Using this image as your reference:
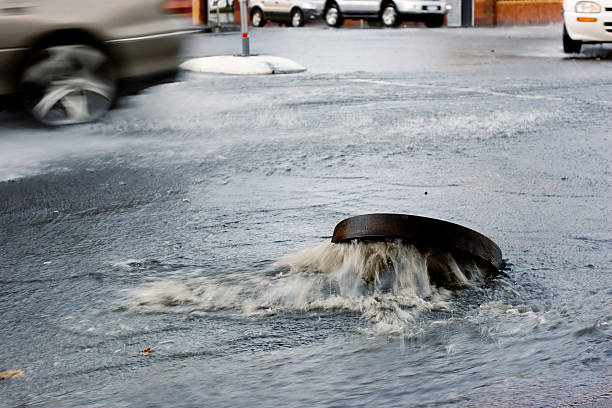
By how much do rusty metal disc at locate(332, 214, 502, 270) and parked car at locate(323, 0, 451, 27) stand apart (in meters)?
26.4

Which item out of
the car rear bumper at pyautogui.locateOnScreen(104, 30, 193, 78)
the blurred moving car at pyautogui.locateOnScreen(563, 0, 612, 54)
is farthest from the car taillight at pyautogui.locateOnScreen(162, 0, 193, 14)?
the blurred moving car at pyautogui.locateOnScreen(563, 0, 612, 54)

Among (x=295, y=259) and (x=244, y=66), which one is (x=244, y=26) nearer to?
(x=244, y=66)

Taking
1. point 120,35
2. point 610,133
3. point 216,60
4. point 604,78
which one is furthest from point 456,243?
point 216,60

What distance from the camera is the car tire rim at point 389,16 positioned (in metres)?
29.9

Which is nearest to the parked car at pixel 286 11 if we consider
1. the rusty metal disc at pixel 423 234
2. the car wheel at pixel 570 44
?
the car wheel at pixel 570 44

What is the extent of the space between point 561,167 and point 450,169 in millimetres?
740

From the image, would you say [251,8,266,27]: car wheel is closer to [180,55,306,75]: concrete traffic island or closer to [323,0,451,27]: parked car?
[323,0,451,27]: parked car

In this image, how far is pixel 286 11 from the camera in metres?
31.6

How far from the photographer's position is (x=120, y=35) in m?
8.30

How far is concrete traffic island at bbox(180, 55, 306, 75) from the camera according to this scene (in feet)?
45.0

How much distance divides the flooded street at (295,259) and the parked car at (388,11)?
2069 cm

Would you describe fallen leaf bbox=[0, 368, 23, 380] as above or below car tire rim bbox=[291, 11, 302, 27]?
below

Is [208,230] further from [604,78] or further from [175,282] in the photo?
[604,78]

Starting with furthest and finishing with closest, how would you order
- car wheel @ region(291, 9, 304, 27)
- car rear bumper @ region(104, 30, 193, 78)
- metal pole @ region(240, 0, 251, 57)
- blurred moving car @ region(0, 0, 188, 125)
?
car wheel @ region(291, 9, 304, 27) → metal pole @ region(240, 0, 251, 57) → car rear bumper @ region(104, 30, 193, 78) → blurred moving car @ region(0, 0, 188, 125)
